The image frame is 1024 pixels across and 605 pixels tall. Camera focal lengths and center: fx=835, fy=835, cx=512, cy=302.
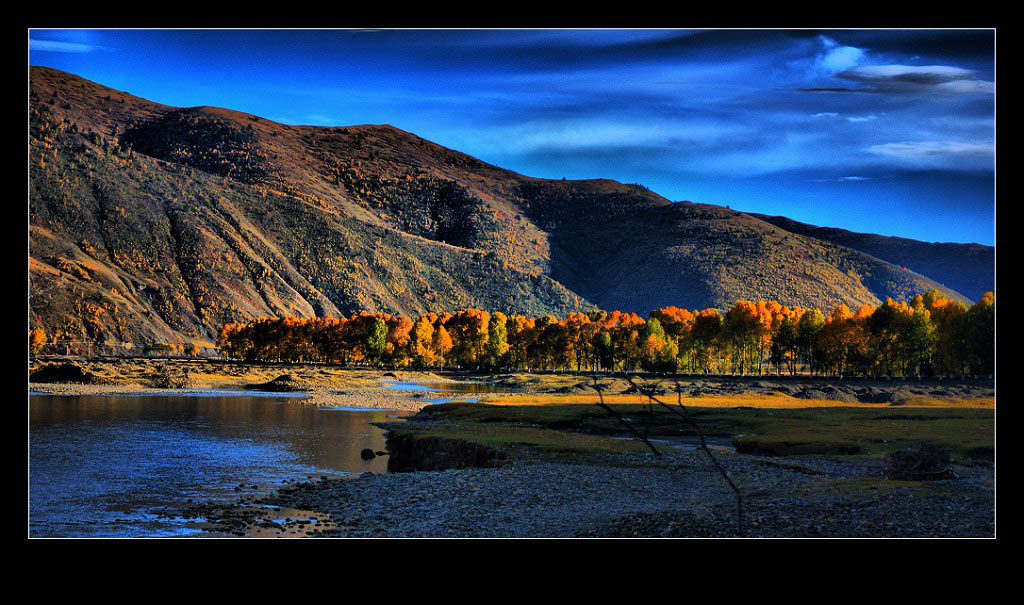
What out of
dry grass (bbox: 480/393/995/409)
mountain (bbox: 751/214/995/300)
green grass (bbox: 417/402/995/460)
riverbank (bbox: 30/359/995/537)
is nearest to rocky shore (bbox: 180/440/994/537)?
riverbank (bbox: 30/359/995/537)

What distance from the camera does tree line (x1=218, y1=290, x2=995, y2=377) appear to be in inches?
1599

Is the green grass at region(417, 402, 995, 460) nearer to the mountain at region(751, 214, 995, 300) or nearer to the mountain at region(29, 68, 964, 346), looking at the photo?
the mountain at region(751, 214, 995, 300)

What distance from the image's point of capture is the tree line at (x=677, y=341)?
4061 centimetres

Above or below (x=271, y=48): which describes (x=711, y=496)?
below

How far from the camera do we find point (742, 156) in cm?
1783

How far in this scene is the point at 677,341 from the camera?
9438 centimetres

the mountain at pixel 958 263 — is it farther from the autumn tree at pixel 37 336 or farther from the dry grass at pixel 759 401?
the autumn tree at pixel 37 336

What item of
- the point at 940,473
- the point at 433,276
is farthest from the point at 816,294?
the point at 940,473

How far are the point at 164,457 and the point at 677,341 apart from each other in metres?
73.8

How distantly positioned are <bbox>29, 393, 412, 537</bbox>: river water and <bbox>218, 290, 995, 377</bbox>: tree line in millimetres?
17117

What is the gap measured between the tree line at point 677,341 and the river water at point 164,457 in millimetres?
17117

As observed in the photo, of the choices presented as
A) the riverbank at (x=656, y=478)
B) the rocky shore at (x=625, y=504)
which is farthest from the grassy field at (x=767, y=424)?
the rocky shore at (x=625, y=504)

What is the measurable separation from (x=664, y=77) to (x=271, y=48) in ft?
25.1
